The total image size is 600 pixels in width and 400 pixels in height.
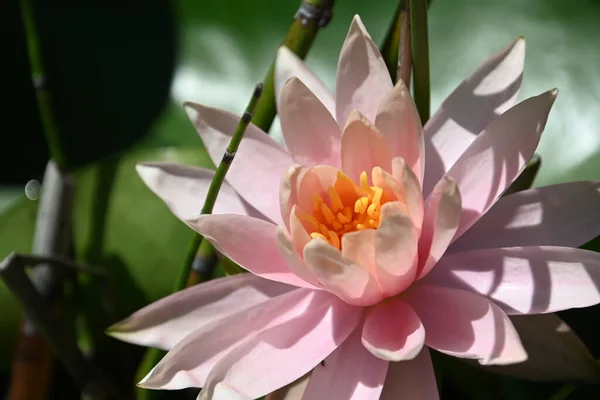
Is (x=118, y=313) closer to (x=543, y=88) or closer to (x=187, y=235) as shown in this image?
(x=187, y=235)

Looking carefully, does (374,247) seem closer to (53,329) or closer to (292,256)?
(292,256)

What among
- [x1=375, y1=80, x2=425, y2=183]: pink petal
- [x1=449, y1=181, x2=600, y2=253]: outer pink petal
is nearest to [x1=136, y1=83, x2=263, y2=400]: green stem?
[x1=375, y1=80, x2=425, y2=183]: pink petal

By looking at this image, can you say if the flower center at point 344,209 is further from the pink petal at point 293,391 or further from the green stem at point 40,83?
the green stem at point 40,83

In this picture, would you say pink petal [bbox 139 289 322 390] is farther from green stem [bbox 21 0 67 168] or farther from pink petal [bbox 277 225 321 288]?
green stem [bbox 21 0 67 168]

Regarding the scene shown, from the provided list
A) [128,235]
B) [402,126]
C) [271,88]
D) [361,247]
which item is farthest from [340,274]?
[128,235]

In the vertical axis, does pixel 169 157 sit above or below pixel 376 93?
below

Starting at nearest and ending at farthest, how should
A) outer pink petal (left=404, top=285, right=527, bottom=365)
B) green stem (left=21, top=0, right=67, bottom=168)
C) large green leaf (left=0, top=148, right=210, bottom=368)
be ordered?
outer pink petal (left=404, top=285, right=527, bottom=365) < green stem (left=21, top=0, right=67, bottom=168) < large green leaf (left=0, top=148, right=210, bottom=368)

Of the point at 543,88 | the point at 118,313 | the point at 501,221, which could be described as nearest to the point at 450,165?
the point at 501,221
